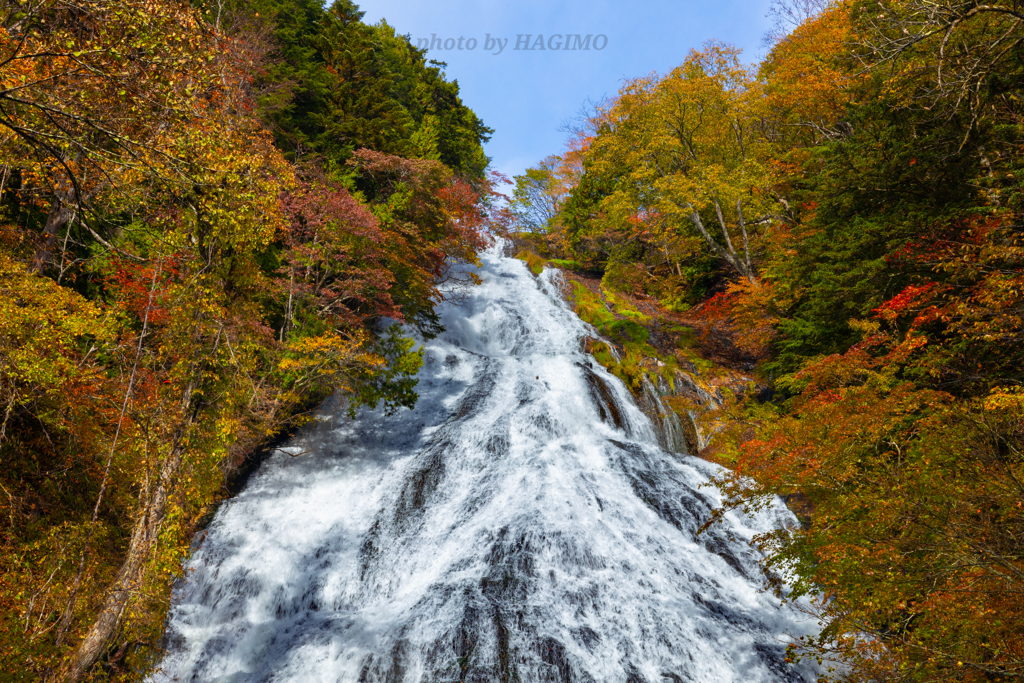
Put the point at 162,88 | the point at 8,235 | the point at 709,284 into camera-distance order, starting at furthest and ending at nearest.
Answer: the point at 709,284
the point at 8,235
the point at 162,88

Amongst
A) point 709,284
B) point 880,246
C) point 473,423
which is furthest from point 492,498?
point 709,284

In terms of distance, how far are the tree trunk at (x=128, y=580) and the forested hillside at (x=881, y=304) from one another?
9.46 meters

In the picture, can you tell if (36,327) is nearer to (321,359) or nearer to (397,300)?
(321,359)

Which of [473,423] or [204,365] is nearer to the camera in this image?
[204,365]

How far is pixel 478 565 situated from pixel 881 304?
427 inches

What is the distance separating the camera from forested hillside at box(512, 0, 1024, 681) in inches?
203

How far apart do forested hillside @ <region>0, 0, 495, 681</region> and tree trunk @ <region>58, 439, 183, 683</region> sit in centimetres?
3

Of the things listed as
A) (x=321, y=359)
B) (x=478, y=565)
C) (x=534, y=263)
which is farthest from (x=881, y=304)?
(x=534, y=263)

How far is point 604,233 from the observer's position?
26125 mm

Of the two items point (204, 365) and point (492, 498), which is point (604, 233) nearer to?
point (492, 498)

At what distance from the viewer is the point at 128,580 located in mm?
7012

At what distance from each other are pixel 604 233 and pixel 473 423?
17.0 metres

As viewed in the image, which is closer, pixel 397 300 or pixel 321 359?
pixel 321 359

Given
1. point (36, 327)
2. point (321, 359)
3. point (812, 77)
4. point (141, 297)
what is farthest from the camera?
point (812, 77)
